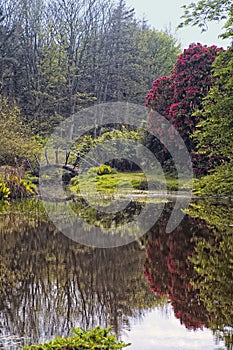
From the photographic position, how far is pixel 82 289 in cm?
552

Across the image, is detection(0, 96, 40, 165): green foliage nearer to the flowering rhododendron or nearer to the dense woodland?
the dense woodland

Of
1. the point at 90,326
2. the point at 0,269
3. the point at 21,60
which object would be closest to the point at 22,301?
the point at 90,326

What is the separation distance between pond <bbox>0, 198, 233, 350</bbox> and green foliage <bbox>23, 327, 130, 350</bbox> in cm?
21

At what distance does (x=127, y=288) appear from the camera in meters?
5.55

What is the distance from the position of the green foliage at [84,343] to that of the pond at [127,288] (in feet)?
0.70

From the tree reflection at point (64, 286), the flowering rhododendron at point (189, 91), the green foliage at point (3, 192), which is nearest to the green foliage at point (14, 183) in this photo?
the green foliage at point (3, 192)

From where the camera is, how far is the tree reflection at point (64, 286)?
4371mm

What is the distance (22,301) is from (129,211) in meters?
8.76

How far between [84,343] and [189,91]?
62.1ft

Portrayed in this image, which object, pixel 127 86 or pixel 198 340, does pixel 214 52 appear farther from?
pixel 198 340

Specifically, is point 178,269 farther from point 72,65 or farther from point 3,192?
point 72,65

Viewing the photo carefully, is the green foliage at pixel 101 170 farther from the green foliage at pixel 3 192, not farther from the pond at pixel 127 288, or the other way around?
the pond at pixel 127 288

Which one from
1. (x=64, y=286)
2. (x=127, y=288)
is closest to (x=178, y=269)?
(x=127, y=288)

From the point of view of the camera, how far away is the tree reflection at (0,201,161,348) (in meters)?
4.37
